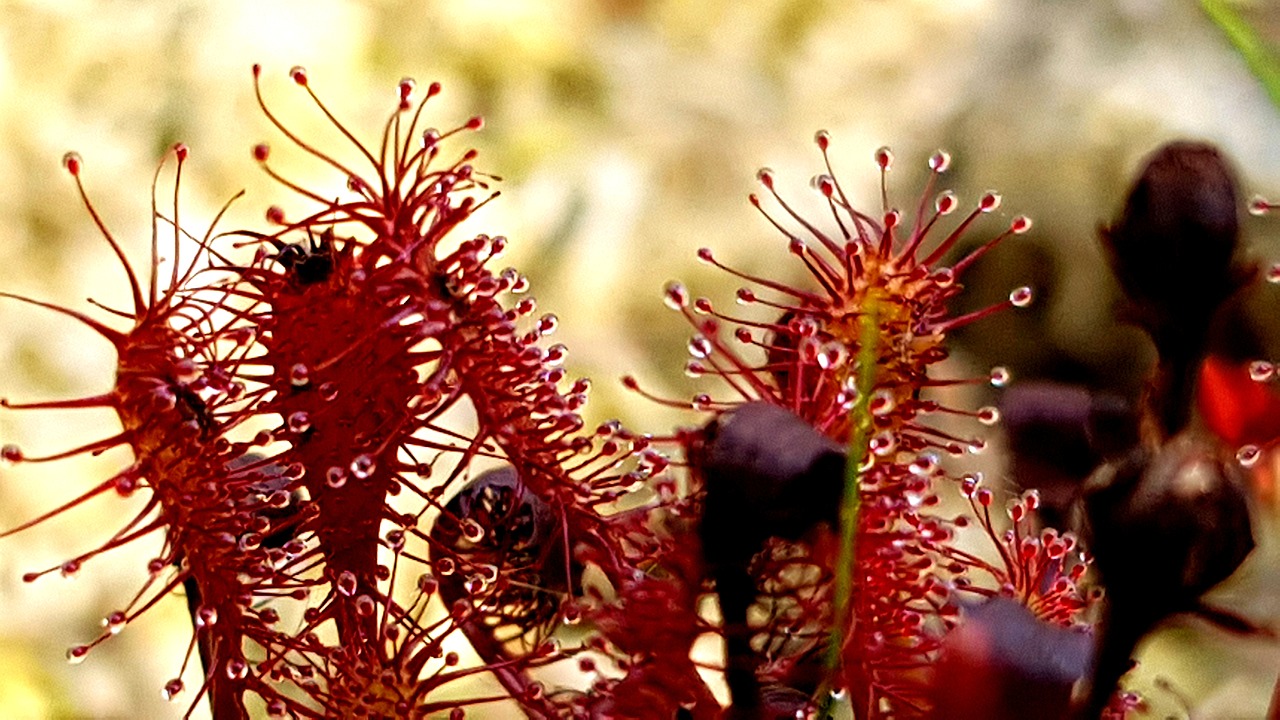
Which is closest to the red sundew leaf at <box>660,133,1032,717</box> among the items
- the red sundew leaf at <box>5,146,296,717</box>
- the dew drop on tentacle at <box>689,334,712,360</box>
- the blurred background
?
the dew drop on tentacle at <box>689,334,712,360</box>

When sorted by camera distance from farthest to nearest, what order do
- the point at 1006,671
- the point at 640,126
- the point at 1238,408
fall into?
Answer: the point at 640,126 → the point at 1238,408 → the point at 1006,671

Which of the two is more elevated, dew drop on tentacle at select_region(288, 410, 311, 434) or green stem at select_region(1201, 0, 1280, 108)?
green stem at select_region(1201, 0, 1280, 108)

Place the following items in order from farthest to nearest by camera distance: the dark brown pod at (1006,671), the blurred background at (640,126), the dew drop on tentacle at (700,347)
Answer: the blurred background at (640,126), the dew drop on tentacle at (700,347), the dark brown pod at (1006,671)

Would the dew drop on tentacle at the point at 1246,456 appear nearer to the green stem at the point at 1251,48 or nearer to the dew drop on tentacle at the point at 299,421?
the green stem at the point at 1251,48

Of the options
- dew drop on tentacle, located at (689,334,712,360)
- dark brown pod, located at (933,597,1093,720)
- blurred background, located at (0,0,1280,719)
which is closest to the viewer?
dark brown pod, located at (933,597,1093,720)

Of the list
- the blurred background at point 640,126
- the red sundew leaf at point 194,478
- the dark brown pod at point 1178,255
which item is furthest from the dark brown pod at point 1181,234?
the blurred background at point 640,126

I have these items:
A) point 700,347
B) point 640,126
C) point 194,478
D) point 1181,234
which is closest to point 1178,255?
point 1181,234

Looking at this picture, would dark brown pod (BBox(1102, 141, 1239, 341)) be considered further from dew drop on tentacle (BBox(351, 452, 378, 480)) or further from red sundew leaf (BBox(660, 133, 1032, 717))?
dew drop on tentacle (BBox(351, 452, 378, 480))

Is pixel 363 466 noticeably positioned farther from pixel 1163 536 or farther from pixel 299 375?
pixel 1163 536

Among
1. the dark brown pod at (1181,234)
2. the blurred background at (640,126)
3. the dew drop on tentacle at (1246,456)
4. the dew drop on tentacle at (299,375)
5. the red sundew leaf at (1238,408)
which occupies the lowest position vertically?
the dew drop on tentacle at (1246,456)
